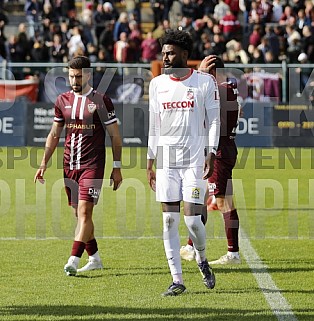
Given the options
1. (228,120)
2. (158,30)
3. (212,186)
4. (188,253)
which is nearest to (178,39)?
(228,120)

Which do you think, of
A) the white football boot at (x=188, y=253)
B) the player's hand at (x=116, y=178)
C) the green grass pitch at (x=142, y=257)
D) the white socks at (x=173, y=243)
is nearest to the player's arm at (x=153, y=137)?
the white socks at (x=173, y=243)

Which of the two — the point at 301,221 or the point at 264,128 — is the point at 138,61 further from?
the point at 301,221

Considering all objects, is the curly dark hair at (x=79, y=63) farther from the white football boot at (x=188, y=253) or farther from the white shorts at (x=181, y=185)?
the white football boot at (x=188, y=253)

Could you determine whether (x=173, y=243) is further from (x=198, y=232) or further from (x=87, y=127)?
(x=87, y=127)

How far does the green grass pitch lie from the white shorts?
91 cm

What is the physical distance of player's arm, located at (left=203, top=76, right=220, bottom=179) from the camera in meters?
8.95

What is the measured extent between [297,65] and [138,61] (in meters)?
4.81

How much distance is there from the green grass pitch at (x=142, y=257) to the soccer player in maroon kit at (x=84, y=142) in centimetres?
65

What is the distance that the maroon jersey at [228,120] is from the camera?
431 inches

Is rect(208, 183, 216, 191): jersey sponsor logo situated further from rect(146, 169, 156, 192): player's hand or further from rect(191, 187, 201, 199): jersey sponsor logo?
rect(191, 187, 201, 199): jersey sponsor logo

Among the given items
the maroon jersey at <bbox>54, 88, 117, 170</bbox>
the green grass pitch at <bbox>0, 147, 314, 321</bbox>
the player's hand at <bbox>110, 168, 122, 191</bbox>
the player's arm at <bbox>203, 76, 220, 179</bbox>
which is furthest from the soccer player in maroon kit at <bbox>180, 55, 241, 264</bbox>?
the player's arm at <bbox>203, 76, 220, 179</bbox>

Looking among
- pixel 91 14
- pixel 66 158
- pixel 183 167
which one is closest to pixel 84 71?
pixel 66 158

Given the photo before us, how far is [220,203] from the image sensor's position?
11250mm

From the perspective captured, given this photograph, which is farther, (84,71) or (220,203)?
(220,203)
